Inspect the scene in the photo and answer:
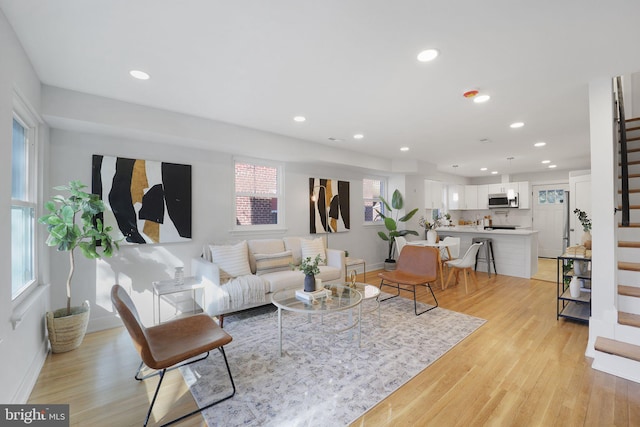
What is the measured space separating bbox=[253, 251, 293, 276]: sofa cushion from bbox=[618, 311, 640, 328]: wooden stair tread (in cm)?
336

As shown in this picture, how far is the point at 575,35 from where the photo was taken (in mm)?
1894

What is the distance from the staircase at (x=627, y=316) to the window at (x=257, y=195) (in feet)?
13.3

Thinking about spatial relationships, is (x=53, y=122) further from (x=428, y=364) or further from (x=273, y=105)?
(x=428, y=364)

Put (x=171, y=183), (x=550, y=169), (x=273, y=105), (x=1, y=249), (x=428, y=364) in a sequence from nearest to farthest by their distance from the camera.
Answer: (x=1, y=249) < (x=428, y=364) < (x=273, y=105) < (x=171, y=183) < (x=550, y=169)

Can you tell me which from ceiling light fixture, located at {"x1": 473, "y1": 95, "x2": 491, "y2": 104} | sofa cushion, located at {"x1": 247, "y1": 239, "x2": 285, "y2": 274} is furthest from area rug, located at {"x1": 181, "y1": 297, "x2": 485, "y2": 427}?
ceiling light fixture, located at {"x1": 473, "y1": 95, "x2": 491, "y2": 104}

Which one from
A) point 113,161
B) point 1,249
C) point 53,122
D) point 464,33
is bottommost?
point 1,249

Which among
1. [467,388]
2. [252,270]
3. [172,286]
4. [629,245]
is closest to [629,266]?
[629,245]

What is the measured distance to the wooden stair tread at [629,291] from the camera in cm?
254

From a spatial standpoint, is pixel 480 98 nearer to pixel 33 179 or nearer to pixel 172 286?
pixel 172 286

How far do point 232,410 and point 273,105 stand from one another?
281 centimetres

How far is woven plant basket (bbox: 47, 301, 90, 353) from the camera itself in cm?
257

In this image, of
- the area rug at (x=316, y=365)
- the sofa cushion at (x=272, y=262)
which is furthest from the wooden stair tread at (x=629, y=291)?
the sofa cushion at (x=272, y=262)

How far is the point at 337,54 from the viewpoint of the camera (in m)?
2.14

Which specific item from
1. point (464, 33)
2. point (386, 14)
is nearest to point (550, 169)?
point (464, 33)
